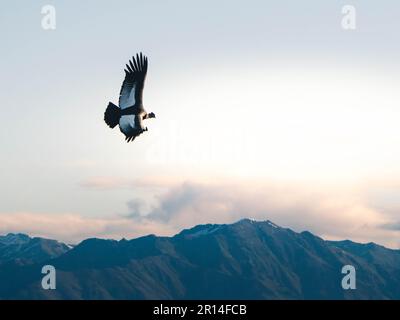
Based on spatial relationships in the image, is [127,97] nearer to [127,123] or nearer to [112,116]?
[112,116]

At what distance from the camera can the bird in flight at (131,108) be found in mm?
51562

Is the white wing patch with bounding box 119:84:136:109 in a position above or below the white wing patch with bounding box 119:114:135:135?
above

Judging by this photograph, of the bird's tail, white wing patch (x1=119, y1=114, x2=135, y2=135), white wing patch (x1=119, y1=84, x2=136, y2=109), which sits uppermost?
white wing patch (x1=119, y1=84, x2=136, y2=109)

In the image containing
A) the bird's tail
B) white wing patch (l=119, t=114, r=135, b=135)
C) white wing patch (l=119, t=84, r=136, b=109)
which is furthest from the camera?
the bird's tail

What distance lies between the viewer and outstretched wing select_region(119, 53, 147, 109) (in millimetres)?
52281

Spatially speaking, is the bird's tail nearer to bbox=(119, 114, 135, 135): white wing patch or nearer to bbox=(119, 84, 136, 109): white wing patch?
bbox=(119, 114, 135, 135): white wing patch

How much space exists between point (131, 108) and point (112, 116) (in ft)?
6.17

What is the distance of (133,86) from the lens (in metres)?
52.8

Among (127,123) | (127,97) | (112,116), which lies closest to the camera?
(127,123)
